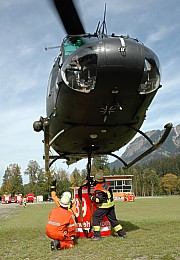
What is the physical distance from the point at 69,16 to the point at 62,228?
4.18m

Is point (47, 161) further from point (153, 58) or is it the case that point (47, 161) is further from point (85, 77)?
point (153, 58)

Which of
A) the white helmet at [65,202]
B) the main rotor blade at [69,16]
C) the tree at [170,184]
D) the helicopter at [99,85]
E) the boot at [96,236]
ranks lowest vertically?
the tree at [170,184]

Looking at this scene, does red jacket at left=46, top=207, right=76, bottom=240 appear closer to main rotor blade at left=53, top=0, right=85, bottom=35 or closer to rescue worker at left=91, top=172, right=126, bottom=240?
rescue worker at left=91, top=172, right=126, bottom=240

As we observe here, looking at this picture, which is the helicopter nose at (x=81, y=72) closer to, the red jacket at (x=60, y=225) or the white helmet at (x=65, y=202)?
the white helmet at (x=65, y=202)

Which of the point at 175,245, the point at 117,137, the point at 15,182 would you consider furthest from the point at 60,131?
the point at 15,182

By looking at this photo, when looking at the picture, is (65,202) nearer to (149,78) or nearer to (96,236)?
(96,236)

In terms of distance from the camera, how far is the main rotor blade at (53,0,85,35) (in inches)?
220

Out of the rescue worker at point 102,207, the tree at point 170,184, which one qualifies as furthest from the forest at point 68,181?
the rescue worker at point 102,207

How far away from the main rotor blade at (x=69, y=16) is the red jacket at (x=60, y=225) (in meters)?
3.82

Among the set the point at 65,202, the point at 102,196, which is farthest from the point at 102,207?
the point at 65,202

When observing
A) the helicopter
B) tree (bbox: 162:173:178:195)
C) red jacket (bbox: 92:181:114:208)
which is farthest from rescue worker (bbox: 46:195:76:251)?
tree (bbox: 162:173:178:195)

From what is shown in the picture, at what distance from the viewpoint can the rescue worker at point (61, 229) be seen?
6703 millimetres

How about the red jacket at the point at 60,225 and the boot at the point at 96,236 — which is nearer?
the red jacket at the point at 60,225

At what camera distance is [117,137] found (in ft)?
26.1
